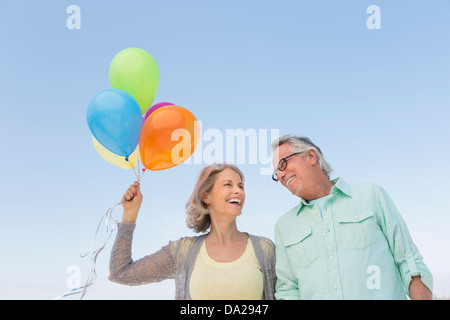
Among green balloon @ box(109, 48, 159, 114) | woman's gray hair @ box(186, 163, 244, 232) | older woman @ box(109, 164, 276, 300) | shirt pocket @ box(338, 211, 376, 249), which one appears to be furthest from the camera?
green balloon @ box(109, 48, 159, 114)

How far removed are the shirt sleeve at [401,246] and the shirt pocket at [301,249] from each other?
18.6 inches

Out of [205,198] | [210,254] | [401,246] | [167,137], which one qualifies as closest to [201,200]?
[205,198]

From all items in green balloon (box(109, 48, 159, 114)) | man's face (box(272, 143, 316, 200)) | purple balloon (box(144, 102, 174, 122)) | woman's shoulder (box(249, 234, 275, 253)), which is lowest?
woman's shoulder (box(249, 234, 275, 253))

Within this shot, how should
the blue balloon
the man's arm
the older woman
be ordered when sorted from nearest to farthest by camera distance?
1. the man's arm
2. the older woman
3. the blue balloon

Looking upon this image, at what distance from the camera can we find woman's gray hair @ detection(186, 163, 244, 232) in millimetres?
3465

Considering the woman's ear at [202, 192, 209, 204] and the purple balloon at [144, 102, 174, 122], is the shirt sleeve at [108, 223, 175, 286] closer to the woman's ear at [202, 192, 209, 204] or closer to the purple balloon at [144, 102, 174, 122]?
the woman's ear at [202, 192, 209, 204]

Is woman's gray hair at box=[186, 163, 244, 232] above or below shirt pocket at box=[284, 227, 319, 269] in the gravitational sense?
above

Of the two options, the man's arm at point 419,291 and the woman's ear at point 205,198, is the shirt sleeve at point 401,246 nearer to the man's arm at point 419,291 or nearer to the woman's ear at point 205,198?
the man's arm at point 419,291

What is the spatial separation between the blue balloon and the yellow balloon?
17cm

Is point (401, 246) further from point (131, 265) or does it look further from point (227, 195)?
point (131, 265)

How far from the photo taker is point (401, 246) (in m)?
2.77

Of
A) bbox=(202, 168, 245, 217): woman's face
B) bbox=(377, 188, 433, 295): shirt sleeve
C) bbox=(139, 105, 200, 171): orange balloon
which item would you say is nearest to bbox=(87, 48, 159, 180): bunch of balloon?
bbox=(139, 105, 200, 171): orange balloon

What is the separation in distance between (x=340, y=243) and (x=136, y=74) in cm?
204
